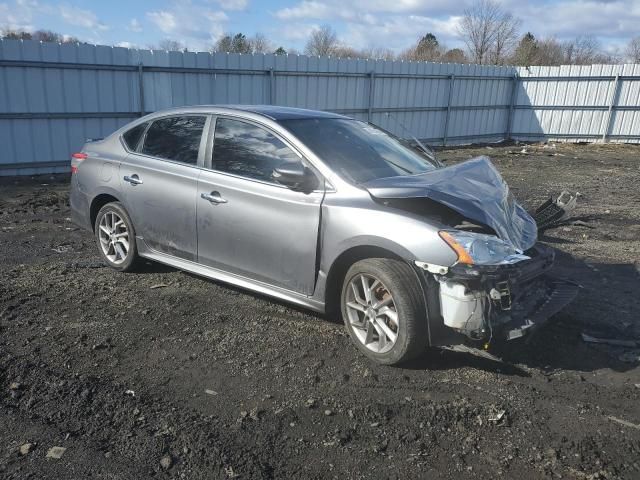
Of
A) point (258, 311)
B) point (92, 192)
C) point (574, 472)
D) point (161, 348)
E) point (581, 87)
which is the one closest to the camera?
point (574, 472)

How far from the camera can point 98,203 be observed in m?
5.91

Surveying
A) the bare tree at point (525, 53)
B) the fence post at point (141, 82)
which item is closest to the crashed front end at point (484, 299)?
the fence post at point (141, 82)

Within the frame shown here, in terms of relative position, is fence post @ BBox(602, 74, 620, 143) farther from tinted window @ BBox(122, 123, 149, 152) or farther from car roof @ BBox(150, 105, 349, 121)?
tinted window @ BBox(122, 123, 149, 152)

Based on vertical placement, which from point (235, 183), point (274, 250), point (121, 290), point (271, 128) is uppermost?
point (271, 128)

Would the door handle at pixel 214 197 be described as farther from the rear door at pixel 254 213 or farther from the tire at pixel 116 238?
the tire at pixel 116 238

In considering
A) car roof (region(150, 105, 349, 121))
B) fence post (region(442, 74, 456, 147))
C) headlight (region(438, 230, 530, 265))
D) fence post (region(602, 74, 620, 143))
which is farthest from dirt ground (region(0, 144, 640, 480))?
fence post (region(602, 74, 620, 143))

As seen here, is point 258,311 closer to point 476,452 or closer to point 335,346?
point 335,346

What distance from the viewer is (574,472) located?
2846 millimetres

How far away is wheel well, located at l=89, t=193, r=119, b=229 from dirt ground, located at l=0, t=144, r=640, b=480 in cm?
64

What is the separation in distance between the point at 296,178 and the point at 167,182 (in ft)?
5.03

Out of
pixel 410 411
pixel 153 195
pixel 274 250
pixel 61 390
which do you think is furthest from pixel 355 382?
pixel 153 195

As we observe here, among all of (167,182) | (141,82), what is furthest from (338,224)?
(141,82)

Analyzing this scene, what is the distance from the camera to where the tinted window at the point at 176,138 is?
507 centimetres

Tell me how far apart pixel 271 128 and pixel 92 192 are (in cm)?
238
